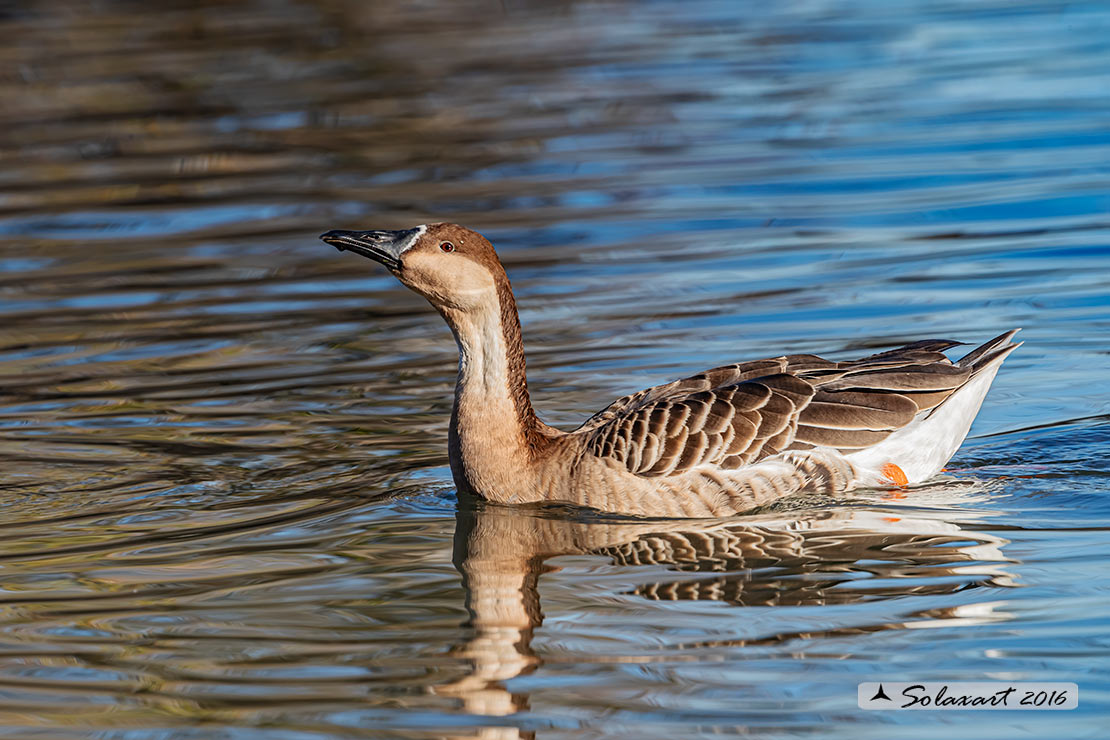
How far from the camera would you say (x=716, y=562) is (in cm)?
847

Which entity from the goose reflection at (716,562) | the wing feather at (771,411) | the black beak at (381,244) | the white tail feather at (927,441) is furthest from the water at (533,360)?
the black beak at (381,244)

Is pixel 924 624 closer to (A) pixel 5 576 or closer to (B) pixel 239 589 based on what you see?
(B) pixel 239 589

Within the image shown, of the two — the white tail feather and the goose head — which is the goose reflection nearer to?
the white tail feather

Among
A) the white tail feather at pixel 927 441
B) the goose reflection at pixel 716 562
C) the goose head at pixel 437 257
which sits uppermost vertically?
the goose head at pixel 437 257

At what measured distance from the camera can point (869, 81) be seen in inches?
920

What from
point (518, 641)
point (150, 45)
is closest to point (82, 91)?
point (150, 45)

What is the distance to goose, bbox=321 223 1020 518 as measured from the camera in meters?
9.21

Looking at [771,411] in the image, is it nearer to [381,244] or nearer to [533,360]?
[381,244]

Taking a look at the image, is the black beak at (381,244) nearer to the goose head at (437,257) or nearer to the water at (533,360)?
the goose head at (437,257)

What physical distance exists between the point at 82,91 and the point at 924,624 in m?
21.5

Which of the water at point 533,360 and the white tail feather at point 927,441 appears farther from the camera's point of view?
the white tail feather at point 927,441

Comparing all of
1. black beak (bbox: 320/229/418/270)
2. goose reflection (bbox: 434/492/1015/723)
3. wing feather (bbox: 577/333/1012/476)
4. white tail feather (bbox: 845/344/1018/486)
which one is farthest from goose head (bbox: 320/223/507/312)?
white tail feather (bbox: 845/344/1018/486)

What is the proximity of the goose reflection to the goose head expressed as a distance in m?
1.33

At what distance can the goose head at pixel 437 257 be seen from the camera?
30.0 ft
